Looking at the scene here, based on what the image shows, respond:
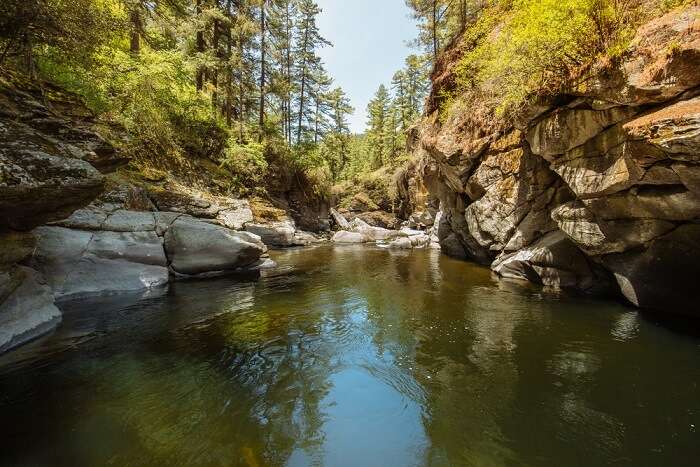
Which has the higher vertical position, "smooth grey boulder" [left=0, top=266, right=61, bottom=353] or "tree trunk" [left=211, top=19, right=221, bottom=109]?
"tree trunk" [left=211, top=19, right=221, bottom=109]

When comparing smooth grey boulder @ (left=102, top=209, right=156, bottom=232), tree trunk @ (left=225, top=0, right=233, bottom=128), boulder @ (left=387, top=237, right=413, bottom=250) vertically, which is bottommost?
boulder @ (left=387, top=237, right=413, bottom=250)

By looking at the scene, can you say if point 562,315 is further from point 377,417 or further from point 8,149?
point 8,149

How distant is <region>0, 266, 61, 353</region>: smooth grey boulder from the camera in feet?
22.1

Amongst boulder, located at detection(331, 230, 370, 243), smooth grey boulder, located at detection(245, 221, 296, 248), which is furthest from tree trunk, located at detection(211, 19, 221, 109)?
boulder, located at detection(331, 230, 370, 243)

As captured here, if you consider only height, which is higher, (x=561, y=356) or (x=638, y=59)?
(x=638, y=59)

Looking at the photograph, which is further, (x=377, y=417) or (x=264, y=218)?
(x=264, y=218)

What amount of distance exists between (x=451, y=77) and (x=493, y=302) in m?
13.2

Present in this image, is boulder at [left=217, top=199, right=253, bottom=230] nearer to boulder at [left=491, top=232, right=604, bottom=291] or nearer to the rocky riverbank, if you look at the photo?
the rocky riverbank

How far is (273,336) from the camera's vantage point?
776cm

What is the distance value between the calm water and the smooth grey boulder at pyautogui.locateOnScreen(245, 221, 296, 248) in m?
12.2

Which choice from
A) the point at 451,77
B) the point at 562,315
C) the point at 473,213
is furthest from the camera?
the point at 451,77

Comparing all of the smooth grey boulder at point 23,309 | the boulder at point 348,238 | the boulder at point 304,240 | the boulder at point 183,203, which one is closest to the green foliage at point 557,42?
the smooth grey boulder at point 23,309

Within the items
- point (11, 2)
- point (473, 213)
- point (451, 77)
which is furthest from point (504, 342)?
point (451, 77)

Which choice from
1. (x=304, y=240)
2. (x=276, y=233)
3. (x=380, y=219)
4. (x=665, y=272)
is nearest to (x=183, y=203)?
(x=276, y=233)
